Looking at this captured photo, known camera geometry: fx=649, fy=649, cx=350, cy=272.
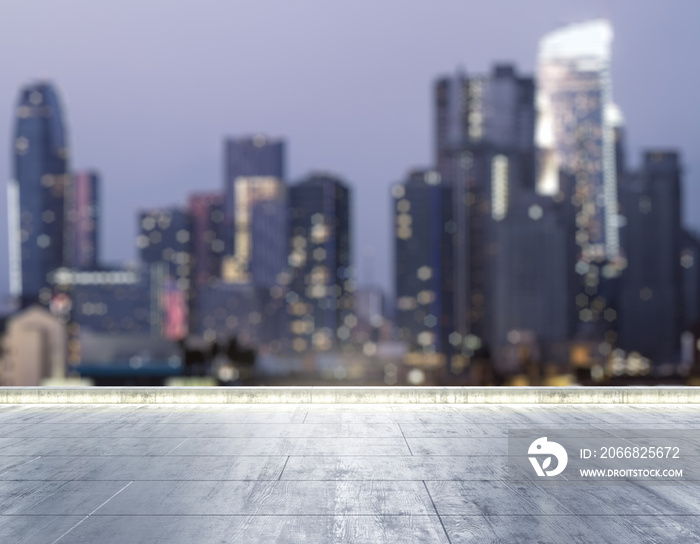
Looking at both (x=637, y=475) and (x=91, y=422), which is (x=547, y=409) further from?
(x=91, y=422)

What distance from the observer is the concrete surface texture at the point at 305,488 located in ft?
27.7

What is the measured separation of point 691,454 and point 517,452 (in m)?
3.30

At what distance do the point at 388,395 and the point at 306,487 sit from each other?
8.50 m

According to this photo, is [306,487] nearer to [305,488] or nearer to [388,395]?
[305,488]

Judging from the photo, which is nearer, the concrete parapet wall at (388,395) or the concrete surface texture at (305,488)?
the concrete surface texture at (305,488)

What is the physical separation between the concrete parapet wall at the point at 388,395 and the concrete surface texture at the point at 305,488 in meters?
2.20

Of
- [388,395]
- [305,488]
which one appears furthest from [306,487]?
[388,395]

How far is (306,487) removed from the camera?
10219 millimetres

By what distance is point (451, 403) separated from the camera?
18406 millimetres

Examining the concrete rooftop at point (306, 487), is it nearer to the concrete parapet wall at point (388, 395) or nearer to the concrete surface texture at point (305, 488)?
the concrete surface texture at point (305, 488)

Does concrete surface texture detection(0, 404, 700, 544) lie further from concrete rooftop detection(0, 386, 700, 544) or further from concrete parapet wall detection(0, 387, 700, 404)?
concrete parapet wall detection(0, 387, 700, 404)

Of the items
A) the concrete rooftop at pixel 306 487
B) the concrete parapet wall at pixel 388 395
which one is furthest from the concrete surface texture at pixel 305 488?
the concrete parapet wall at pixel 388 395

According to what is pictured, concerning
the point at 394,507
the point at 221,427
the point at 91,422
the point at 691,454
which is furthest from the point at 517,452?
the point at 91,422

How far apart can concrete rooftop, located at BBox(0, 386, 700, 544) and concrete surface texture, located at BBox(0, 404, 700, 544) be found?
3cm
